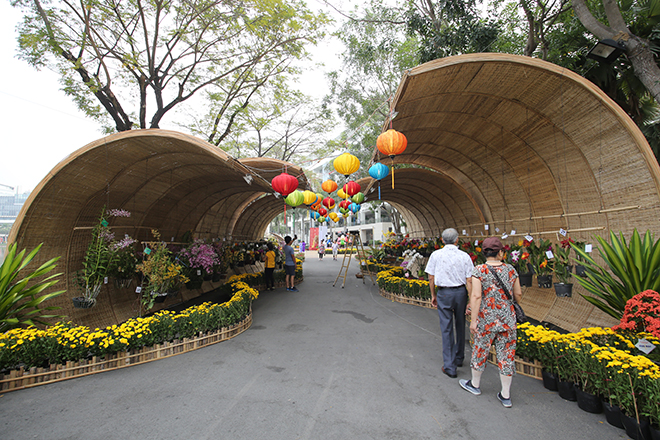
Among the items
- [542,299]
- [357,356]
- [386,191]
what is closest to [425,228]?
[386,191]

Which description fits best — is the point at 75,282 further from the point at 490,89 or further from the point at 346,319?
the point at 490,89

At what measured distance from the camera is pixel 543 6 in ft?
23.3

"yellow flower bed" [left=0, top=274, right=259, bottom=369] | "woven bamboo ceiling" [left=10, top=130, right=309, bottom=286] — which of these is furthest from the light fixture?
"yellow flower bed" [left=0, top=274, right=259, bottom=369]

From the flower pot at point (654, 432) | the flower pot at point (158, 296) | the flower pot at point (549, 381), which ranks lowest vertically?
the flower pot at point (549, 381)

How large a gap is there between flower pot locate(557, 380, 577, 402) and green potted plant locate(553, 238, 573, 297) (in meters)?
2.31

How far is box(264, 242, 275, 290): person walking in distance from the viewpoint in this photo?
10047 mm

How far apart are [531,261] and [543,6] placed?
6288 mm

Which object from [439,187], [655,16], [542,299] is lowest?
[542,299]

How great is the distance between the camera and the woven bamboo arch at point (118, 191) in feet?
16.8

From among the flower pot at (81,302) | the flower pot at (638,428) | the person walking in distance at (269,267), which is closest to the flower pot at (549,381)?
the flower pot at (638,428)

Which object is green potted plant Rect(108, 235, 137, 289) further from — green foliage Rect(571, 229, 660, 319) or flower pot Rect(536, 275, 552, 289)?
flower pot Rect(536, 275, 552, 289)

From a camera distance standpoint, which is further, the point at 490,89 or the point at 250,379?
the point at 490,89

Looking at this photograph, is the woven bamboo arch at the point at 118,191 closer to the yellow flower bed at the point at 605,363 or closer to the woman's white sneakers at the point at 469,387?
the woman's white sneakers at the point at 469,387

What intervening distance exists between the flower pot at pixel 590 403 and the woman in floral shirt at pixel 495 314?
2.17 feet
